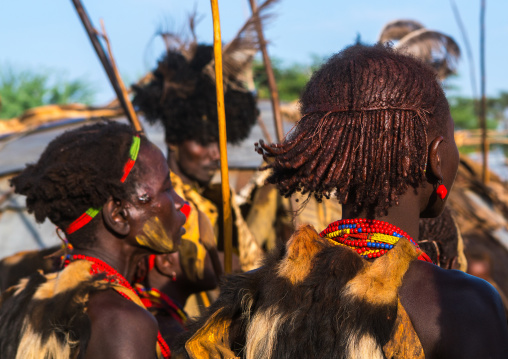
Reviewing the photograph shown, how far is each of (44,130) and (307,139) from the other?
723 centimetres

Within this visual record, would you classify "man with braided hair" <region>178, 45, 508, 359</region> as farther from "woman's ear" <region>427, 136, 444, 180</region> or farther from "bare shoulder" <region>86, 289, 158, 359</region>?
"bare shoulder" <region>86, 289, 158, 359</region>

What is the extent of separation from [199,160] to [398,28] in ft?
8.38

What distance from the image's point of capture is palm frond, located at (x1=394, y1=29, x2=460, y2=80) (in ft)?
17.1

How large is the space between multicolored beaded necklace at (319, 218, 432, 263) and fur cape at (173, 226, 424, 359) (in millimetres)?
81

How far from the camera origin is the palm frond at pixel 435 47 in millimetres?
5206

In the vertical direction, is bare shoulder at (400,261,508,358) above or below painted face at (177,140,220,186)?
above

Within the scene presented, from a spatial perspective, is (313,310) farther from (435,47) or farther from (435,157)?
(435,47)

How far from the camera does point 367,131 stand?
5.68ft

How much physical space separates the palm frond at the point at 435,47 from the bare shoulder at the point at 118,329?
3.85 metres

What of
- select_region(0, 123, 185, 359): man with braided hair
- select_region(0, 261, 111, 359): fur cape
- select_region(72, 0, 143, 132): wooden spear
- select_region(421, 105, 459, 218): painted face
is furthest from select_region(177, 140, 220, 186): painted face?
select_region(421, 105, 459, 218): painted face

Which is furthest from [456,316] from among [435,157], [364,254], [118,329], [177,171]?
[177,171]

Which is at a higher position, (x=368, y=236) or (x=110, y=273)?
(x=368, y=236)

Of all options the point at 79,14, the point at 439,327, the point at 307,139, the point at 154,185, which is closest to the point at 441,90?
the point at 307,139

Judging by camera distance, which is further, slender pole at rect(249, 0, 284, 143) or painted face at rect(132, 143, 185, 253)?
slender pole at rect(249, 0, 284, 143)
